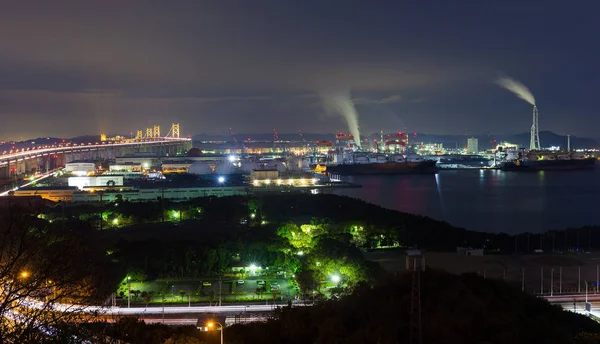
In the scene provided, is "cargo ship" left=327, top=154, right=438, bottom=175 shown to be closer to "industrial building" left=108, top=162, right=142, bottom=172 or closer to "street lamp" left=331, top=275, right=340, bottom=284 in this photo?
"industrial building" left=108, top=162, right=142, bottom=172

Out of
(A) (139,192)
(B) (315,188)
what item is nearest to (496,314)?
(A) (139,192)

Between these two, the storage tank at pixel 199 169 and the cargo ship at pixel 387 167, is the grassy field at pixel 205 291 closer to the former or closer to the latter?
the storage tank at pixel 199 169

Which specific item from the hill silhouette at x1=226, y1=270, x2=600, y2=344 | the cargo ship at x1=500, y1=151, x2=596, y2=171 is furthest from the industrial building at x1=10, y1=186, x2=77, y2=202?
the cargo ship at x1=500, y1=151, x2=596, y2=171

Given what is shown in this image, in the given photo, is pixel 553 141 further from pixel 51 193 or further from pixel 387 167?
pixel 51 193

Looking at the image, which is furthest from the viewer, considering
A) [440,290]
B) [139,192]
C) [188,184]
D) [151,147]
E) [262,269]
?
[151,147]

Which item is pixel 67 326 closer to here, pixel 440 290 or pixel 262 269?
pixel 440 290

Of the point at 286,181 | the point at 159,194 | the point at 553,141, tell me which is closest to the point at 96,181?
the point at 159,194

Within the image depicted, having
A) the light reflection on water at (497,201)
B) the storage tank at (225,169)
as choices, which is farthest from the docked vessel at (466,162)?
the storage tank at (225,169)

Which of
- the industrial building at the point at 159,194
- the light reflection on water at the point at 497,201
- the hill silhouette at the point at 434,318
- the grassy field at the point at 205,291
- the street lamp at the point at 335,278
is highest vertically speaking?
Result: the hill silhouette at the point at 434,318
